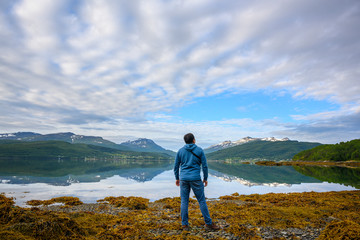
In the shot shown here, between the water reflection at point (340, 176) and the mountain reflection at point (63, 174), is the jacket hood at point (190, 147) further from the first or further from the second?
the water reflection at point (340, 176)

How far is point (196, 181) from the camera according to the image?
10023 millimetres

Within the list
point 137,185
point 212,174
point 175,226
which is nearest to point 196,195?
point 175,226

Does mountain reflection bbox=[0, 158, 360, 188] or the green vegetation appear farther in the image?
the green vegetation

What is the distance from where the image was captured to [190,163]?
33.4 ft

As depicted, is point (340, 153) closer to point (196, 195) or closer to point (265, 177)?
point (265, 177)

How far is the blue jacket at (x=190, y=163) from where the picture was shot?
10.1m

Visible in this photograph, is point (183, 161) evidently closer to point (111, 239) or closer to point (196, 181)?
point (196, 181)

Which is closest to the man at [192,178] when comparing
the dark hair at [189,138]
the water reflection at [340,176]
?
the dark hair at [189,138]

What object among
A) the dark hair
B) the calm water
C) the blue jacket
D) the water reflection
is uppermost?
the dark hair

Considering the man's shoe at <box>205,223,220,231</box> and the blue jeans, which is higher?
the blue jeans

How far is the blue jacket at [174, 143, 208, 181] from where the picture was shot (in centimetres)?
1009

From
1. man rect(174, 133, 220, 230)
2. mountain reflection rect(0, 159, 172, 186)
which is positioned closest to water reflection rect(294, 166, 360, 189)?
man rect(174, 133, 220, 230)

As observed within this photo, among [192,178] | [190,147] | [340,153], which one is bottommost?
[340,153]

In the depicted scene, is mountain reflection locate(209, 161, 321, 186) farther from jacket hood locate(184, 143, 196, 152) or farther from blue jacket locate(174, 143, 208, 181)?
jacket hood locate(184, 143, 196, 152)
